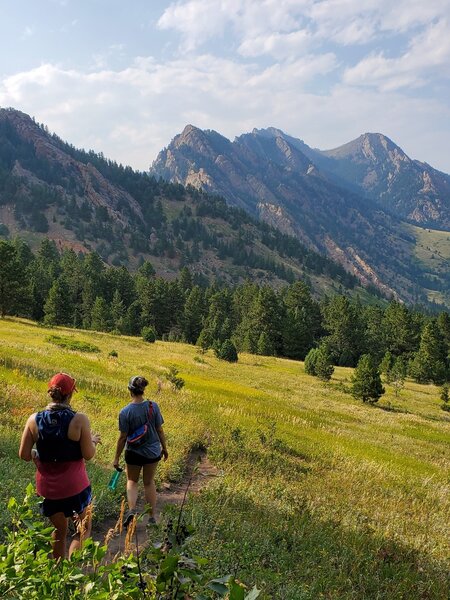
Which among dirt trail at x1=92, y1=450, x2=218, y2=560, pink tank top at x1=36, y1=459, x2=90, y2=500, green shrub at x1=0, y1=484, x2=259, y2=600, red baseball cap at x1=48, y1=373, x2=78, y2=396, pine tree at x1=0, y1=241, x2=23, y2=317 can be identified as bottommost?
dirt trail at x1=92, y1=450, x2=218, y2=560

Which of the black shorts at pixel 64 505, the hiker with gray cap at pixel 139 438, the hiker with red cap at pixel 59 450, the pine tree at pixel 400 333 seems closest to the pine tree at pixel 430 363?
the pine tree at pixel 400 333

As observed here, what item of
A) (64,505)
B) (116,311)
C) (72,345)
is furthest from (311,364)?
(64,505)

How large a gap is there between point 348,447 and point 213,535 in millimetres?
12835

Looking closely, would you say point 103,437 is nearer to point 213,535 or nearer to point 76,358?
point 213,535

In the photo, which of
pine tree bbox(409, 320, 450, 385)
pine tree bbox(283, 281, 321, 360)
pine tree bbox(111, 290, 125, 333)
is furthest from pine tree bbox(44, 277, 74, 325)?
pine tree bbox(409, 320, 450, 385)

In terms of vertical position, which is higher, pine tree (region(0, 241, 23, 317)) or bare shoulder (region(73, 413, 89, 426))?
pine tree (region(0, 241, 23, 317))

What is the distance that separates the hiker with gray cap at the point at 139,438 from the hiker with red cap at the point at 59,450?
2.17 meters

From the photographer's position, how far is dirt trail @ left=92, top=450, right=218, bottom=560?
6695mm

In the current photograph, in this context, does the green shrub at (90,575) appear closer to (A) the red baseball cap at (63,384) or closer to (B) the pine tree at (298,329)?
(A) the red baseball cap at (63,384)

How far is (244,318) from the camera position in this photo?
96.6 m

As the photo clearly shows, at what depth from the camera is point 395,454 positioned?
783 inches

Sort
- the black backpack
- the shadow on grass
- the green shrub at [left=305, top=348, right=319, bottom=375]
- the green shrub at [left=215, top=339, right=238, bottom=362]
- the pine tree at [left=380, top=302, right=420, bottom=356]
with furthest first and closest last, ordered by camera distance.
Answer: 1. the pine tree at [left=380, top=302, right=420, bottom=356]
2. the green shrub at [left=305, top=348, right=319, bottom=375]
3. the green shrub at [left=215, top=339, right=238, bottom=362]
4. the shadow on grass
5. the black backpack

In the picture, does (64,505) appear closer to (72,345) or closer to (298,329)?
(72,345)

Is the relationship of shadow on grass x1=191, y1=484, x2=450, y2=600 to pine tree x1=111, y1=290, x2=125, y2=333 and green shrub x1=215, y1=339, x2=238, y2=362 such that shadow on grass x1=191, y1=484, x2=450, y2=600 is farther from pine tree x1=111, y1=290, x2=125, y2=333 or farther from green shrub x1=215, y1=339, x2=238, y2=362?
pine tree x1=111, y1=290, x2=125, y2=333
